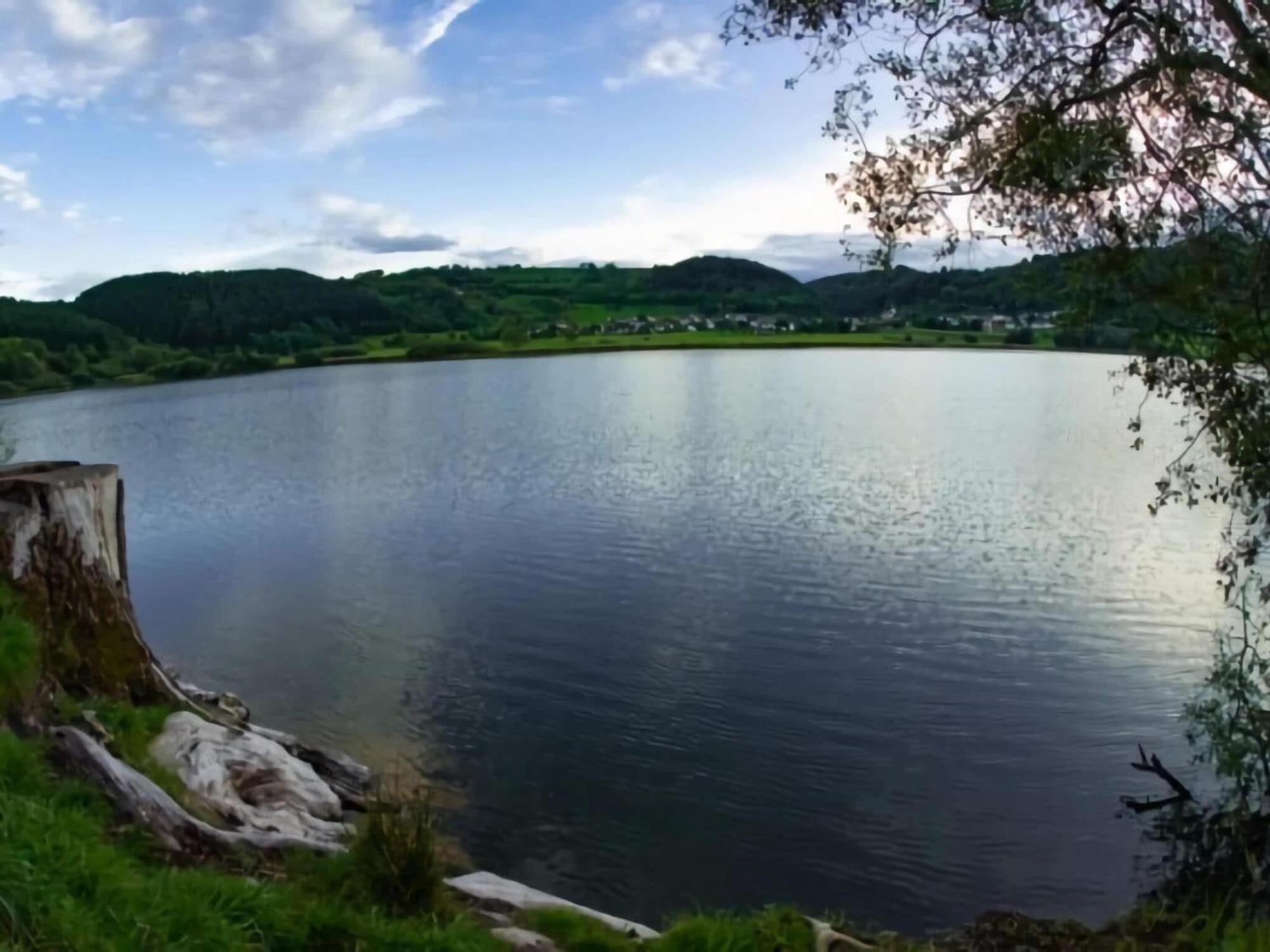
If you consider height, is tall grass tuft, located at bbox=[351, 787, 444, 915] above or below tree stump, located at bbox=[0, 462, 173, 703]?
below

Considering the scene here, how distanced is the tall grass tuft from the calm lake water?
4529 mm

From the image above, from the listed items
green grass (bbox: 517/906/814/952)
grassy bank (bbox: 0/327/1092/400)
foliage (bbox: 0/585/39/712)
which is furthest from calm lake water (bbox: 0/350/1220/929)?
grassy bank (bbox: 0/327/1092/400)

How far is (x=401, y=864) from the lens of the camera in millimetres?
5535

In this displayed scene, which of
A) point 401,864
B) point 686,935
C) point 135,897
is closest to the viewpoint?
point 135,897

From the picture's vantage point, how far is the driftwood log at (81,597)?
→ 7.60m

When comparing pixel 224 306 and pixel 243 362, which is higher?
pixel 224 306

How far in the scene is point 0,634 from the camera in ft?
22.7

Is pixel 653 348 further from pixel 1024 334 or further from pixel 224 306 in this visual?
pixel 1024 334

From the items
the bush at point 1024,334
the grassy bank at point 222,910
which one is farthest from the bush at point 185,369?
the grassy bank at point 222,910

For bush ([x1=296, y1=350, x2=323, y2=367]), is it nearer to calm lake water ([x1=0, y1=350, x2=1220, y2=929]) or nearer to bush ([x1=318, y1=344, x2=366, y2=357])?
bush ([x1=318, y1=344, x2=366, y2=357])

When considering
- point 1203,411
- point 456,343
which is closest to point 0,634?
point 1203,411

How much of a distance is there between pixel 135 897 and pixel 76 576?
4690 millimetres

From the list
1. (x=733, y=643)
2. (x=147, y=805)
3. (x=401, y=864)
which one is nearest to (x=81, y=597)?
(x=147, y=805)

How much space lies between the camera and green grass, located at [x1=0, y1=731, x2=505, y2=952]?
148 inches
